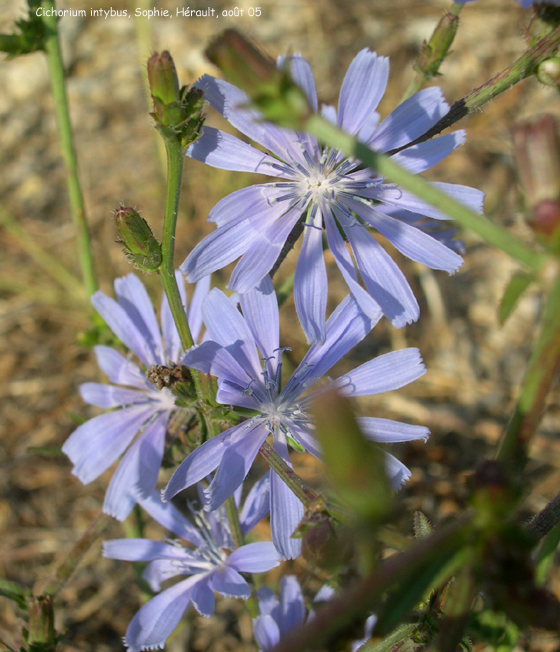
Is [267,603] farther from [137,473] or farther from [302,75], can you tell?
[302,75]

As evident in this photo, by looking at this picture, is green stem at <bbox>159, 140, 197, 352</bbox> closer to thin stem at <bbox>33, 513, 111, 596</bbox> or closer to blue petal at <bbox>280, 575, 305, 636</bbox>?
thin stem at <bbox>33, 513, 111, 596</bbox>

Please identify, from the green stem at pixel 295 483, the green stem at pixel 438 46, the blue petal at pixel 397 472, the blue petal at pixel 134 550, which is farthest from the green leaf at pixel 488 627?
the green stem at pixel 438 46

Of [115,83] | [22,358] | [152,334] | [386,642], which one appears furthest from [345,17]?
[386,642]

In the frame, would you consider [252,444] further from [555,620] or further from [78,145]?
[78,145]

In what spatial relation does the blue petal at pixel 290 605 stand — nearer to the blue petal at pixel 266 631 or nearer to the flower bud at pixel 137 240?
the blue petal at pixel 266 631

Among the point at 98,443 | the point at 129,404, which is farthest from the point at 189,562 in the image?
the point at 129,404

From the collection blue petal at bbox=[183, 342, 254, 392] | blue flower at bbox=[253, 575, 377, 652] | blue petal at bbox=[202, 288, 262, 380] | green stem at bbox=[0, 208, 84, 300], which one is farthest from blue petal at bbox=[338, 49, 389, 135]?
green stem at bbox=[0, 208, 84, 300]
